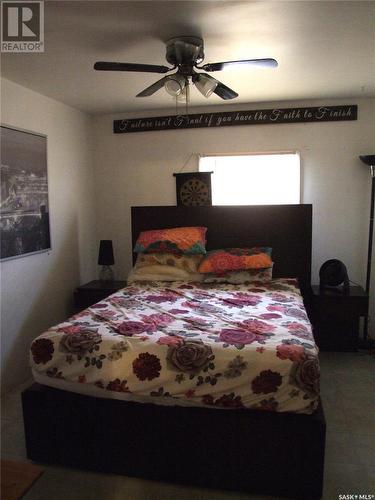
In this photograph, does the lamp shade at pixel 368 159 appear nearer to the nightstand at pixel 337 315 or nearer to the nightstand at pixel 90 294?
the nightstand at pixel 337 315

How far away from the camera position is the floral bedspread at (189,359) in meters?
1.75

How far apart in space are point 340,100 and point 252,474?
3.32 metres

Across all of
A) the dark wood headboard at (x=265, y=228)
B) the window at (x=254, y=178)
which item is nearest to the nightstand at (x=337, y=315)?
the dark wood headboard at (x=265, y=228)

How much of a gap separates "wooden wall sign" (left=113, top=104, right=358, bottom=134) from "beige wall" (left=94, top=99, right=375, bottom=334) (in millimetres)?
54

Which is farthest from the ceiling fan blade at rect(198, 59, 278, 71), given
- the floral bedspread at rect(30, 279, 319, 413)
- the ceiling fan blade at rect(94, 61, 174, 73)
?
the floral bedspread at rect(30, 279, 319, 413)

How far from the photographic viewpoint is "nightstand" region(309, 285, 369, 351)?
330cm

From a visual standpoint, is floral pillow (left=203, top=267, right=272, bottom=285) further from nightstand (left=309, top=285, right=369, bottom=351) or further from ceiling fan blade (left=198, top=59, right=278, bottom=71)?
ceiling fan blade (left=198, top=59, right=278, bottom=71)

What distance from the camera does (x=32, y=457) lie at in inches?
80.7

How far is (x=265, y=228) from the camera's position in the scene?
12.0 ft

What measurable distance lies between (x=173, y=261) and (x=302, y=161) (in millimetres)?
1671

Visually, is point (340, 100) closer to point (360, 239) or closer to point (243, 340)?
point (360, 239)

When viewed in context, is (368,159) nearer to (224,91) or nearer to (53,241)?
(224,91)

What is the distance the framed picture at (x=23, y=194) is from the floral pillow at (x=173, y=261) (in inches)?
35.2

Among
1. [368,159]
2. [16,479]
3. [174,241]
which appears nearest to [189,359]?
[16,479]
